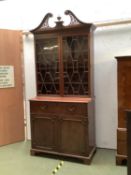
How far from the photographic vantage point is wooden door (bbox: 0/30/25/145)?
4.12 meters

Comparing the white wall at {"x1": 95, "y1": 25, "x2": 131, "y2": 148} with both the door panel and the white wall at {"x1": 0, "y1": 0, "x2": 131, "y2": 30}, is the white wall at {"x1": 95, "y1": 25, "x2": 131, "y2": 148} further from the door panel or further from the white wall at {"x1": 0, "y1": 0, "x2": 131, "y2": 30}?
the door panel

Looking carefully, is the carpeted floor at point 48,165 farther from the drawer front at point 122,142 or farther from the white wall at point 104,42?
the white wall at point 104,42

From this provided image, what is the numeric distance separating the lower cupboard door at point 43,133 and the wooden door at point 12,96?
75cm

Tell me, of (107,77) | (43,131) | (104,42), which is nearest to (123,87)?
(107,77)

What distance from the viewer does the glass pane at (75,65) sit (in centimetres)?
353

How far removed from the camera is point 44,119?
3.59m

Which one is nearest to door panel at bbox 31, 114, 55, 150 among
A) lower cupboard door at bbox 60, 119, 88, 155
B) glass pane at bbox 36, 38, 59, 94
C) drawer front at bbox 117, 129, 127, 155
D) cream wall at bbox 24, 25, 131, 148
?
lower cupboard door at bbox 60, 119, 88, 155

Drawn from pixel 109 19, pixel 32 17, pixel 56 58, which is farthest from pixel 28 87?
pixel 109 19

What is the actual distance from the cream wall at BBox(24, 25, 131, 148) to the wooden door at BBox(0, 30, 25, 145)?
4.85ft

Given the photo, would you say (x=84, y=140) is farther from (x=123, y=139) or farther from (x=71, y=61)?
(x=71, y=61)

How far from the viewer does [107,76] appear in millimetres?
3801

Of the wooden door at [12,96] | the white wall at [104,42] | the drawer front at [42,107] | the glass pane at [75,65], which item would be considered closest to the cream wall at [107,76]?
the white wall at [104,42]

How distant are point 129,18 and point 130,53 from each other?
552mm

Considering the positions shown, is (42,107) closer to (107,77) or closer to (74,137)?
(74,137)
